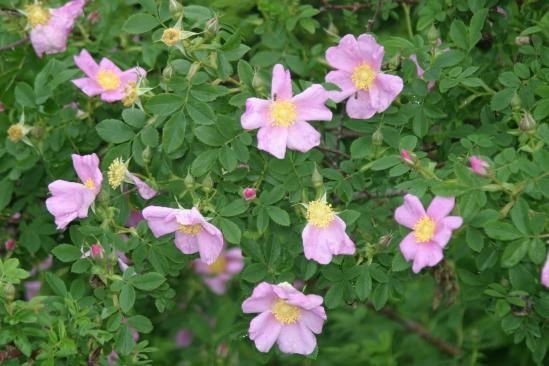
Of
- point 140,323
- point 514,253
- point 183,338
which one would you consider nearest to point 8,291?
point 140,323

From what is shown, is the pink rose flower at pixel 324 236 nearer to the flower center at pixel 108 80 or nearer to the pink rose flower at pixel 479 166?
the pink rose flower at pixel 479 166

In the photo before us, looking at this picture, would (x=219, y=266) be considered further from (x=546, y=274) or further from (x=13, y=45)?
(x=546, y=274)

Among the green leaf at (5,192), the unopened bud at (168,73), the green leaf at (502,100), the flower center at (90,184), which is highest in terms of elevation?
the unopened bud at (168,73)

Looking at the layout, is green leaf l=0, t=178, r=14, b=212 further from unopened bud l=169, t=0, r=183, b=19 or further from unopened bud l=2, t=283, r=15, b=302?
unopened bud l=169, t=0, r=183, b=19

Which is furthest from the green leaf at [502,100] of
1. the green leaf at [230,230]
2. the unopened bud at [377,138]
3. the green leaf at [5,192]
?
the green leaf at [5,192]

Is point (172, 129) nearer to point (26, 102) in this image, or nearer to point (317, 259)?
point (317, 259)

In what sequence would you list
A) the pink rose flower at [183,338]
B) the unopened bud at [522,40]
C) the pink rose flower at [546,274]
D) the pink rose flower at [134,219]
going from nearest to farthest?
the pink rose flower at [546,274] → the unopened bud at [522,40] → the pink rose flower at [134,219] → the pink rose flower at [183,338]

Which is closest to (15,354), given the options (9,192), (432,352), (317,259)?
(9,192)
